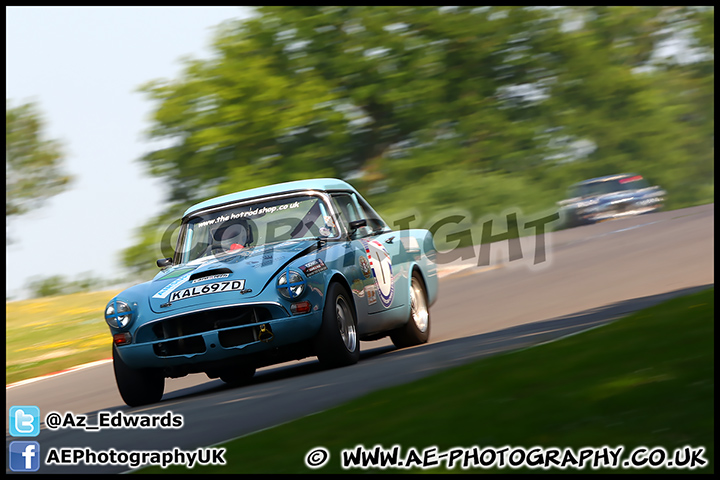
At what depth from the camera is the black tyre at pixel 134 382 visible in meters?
8.24

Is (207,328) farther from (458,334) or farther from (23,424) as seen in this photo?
(458,334)

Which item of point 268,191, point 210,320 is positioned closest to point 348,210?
point 268,191

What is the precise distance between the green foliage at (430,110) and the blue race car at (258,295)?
16.8m

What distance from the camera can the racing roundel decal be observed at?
9.37m

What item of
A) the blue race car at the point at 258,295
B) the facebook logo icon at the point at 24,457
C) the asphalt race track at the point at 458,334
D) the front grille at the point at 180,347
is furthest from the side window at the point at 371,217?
the facebook logo icon at the point at 24,457

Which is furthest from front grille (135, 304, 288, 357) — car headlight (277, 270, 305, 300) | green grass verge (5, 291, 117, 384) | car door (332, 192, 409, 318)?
green grass verge (5, 291, 117, 384)

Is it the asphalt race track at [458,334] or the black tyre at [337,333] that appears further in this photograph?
the black tyre at [337,333]

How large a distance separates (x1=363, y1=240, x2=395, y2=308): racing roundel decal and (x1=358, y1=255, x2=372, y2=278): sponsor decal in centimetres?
7

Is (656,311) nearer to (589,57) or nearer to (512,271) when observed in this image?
(512,271)

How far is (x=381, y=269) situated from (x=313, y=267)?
1.39 m

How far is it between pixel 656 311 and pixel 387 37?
68.9 ft

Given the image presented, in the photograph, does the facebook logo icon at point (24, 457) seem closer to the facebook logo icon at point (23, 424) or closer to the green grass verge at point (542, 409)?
the facebook logo icon at point (23, 424)

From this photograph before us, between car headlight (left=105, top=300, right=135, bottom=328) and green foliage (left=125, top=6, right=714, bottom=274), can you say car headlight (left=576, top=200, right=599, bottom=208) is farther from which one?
car headlight (left=105, top=300, right=135, bottom=328)

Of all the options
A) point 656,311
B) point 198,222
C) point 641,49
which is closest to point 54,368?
point 198,222
